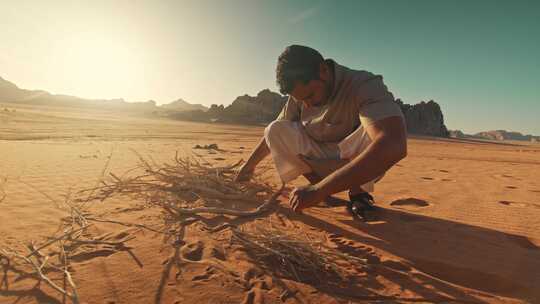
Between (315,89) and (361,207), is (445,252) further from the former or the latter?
(315,89)

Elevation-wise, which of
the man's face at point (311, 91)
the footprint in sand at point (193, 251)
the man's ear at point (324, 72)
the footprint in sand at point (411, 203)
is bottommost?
the footprint in sand at point (193, 251)


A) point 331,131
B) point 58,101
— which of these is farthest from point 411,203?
point 58,101

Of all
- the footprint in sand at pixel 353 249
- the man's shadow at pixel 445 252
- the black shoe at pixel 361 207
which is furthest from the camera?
the black shoe at pixel 361 207

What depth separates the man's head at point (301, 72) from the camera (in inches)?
76.4

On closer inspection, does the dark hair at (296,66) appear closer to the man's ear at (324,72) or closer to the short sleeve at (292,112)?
the man's ear at (324,72)

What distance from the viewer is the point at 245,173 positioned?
2.87 m

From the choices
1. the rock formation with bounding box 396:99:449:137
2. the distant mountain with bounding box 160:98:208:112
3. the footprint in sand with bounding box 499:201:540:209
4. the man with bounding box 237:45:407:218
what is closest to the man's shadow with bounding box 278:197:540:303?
the man with bounding box 237:45:407:218

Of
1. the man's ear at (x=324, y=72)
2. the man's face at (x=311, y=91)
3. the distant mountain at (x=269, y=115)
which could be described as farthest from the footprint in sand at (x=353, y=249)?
the distant mountain at (x=269, y=115)

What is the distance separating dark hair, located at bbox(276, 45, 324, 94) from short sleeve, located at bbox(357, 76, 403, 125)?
0.31m

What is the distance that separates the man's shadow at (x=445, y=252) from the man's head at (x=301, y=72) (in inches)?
35.0

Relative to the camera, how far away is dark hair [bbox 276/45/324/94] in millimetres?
1937

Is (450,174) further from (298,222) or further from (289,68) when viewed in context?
(289,68)

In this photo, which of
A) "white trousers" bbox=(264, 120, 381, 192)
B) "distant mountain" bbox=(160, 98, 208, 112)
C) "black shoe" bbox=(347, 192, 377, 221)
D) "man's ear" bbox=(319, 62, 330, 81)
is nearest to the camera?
"man's ear" bbox=(319, 62, 330, 81)

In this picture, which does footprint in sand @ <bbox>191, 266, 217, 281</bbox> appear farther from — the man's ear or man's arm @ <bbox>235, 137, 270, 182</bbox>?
man's arm @ <bbox>235, 137, 270, 182</bbox>
